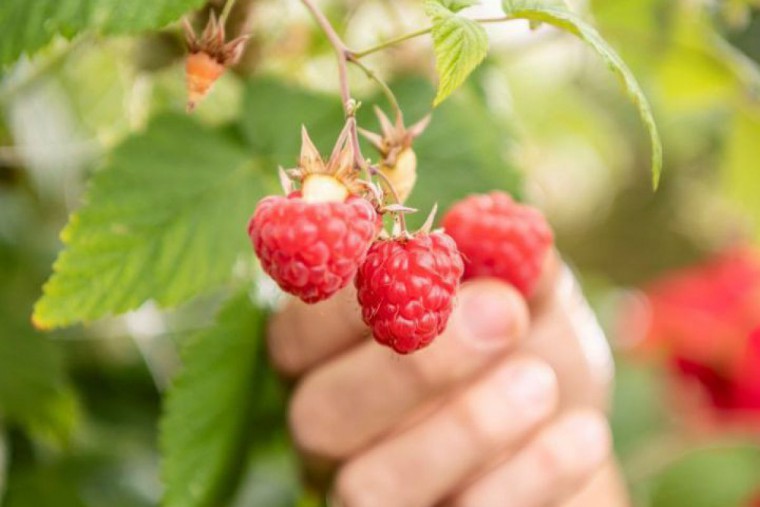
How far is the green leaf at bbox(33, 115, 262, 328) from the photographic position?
0.47 m

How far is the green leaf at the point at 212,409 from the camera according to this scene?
524 mm

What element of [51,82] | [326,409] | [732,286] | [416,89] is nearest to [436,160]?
[416,89]

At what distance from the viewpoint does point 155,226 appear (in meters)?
0.50

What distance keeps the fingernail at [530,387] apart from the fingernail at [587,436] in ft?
0.12

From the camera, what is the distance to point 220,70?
39 cm

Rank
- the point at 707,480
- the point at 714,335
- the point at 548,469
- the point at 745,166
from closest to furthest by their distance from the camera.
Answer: the point at 548,469 < the point at 745,166 < the point at 707,480 < the point at 714,335

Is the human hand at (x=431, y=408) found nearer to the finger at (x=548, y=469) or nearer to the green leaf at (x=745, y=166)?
the finger at (x=548, y=469)

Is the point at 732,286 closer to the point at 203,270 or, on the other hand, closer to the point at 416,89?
the point at 416,89

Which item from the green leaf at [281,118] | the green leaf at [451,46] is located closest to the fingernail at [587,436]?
the green leaf at [281,118]

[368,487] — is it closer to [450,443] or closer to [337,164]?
[450,443]

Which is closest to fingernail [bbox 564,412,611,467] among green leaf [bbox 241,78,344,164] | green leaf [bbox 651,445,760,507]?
green leaf [bbox 241,78,344,164]

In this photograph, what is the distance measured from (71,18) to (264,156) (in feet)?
0.58

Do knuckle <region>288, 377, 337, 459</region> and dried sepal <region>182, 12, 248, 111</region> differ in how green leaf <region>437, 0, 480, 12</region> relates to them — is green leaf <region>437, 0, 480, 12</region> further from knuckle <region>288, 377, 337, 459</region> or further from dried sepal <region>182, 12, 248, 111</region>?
knuckle <region>288, 377, 337, 459</region>

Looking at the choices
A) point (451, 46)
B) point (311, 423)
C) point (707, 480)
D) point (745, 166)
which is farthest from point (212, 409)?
point (707, 480)
